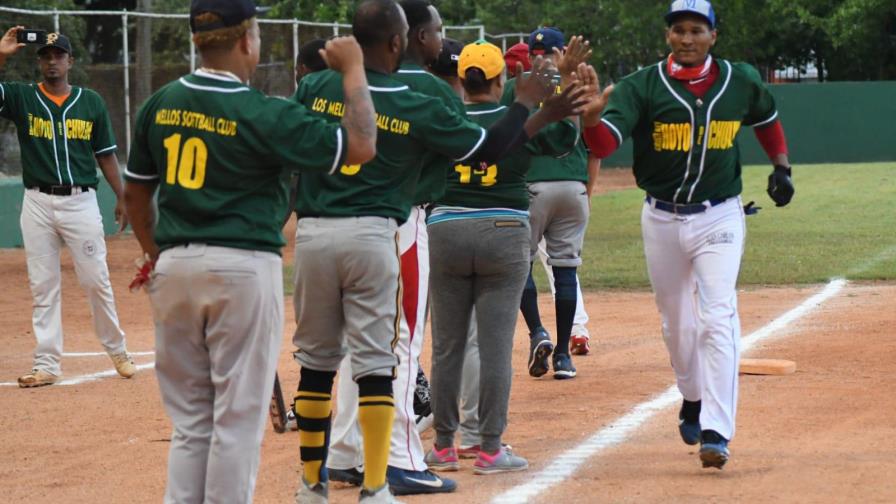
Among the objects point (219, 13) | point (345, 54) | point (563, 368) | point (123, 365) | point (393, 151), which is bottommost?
point (123, 365)

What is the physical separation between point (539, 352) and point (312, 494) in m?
3.57

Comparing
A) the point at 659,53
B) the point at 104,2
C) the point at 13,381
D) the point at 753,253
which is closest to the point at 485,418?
the point at 13,381

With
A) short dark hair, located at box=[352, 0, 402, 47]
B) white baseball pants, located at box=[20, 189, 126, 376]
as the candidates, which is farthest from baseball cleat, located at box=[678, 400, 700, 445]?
white baseball pants, located at box=[20, 189, 126, 376]

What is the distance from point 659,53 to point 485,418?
36.9 meters

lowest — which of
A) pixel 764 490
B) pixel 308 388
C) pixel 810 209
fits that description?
pixel 810 209

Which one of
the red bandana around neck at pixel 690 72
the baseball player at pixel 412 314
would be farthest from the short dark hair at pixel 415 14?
the red bandana around neck at pixel 690 72

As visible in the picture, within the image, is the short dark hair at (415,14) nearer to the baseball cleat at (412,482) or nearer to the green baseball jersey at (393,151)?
the green baseball jersey at (393,151)

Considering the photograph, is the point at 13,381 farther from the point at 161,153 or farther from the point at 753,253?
the point at 753,253

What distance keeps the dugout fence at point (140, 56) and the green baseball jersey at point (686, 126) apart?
13272 millimetres

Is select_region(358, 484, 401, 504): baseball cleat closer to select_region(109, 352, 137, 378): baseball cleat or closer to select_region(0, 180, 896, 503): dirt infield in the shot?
select_region(0, 180, 896, 503): dirt infield

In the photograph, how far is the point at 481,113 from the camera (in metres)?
6.62

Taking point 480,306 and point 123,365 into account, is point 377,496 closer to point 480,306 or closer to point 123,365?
point 480,306

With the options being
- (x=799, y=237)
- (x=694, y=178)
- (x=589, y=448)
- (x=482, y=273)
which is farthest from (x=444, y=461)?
(x=799, y=237)

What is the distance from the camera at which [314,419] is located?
18.8ft
